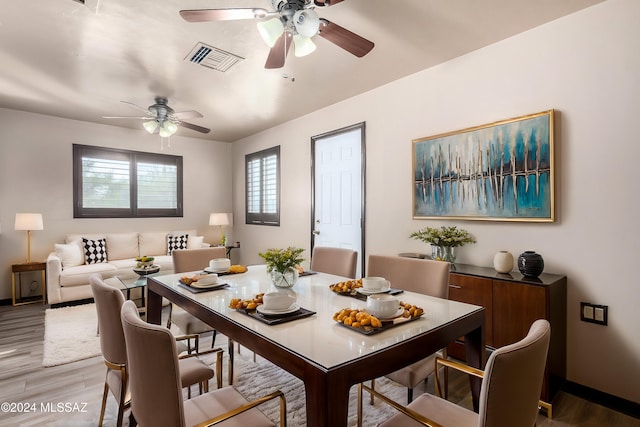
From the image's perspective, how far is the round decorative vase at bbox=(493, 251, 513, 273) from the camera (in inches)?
96.1

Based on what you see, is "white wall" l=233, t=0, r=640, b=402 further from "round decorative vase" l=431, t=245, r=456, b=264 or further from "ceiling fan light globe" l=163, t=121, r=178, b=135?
"ceiling fan light globe" l=163, t=121, r=178, b=135

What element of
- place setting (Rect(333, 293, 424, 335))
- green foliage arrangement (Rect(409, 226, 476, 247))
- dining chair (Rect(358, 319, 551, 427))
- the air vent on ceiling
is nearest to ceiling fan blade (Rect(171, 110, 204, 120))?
the air vent on ceiling

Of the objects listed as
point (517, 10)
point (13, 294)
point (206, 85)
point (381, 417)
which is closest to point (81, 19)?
point (206, 85)

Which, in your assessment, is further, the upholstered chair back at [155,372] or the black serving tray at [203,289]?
the black serving tray at [203,289]

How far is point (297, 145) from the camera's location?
189 inches

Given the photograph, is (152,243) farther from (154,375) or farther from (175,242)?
(154,375)

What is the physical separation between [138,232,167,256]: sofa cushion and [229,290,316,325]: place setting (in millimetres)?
4458

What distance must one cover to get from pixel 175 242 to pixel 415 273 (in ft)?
14.9

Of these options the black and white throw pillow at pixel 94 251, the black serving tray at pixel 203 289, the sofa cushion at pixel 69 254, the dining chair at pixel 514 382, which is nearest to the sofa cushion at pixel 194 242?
the black and white throw pillow at pixel 94 251

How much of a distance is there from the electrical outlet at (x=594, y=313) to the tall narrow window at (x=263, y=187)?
3864 millimetres

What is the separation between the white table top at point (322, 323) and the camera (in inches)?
42.9

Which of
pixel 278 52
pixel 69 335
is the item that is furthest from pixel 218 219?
pixel 278 52

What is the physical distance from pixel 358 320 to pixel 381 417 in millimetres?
1065

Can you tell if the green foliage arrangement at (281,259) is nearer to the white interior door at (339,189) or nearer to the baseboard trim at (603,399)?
the white interior door at (339,189)
